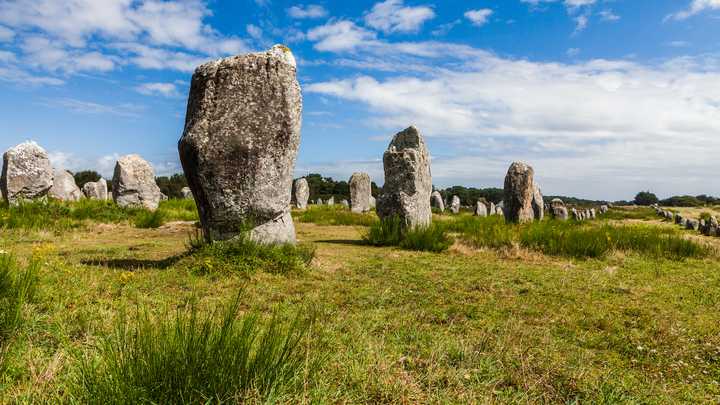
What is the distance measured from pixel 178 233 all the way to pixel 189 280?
6.35 m

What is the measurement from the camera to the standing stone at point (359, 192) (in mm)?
28500

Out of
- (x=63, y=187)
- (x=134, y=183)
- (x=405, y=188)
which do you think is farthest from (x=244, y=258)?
(x=63, y=187)

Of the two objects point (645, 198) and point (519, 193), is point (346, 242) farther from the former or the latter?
point (645, 198)

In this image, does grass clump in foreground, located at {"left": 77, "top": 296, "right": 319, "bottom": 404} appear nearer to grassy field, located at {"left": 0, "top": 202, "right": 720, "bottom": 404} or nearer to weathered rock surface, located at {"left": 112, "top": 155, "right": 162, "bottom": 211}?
grassy field, located at {"left": 0, "top": 202, "right": 720, "bottom": 404}

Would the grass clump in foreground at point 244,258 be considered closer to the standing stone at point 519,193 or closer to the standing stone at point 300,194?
the standing stone at point 519,193

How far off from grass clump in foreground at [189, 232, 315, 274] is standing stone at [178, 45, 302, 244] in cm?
24

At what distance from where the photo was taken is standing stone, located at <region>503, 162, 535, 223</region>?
629 inches

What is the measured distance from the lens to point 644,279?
7.71 metres

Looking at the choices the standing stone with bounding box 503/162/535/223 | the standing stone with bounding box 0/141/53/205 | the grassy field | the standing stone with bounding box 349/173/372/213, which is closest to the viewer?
the grassy field

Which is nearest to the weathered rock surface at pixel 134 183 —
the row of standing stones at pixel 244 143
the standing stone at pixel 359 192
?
the standing stone at pixel 359 192

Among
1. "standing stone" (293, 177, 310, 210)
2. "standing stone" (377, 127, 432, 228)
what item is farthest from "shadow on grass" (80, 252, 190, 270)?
"standing stone" (293, 177, 310, 210)

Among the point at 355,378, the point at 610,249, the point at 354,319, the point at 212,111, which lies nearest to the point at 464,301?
the point at 354,319

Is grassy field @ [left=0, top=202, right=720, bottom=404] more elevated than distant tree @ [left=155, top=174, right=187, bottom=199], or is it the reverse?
distant tree @ [left=155, top=174, right=187, bottom=199]

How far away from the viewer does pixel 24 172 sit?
15883 mm
